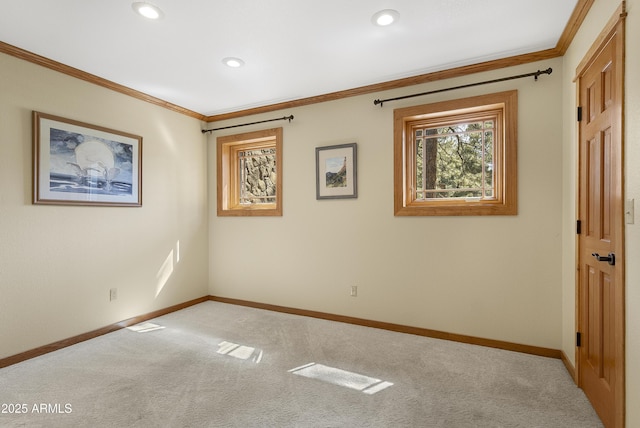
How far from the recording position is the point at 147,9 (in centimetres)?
216

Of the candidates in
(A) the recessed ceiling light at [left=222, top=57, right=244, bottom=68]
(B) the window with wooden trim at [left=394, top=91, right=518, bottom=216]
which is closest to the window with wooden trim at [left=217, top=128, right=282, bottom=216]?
(A) the recessed ceiling light at [left=222, top=57, right=244, bottom=68]

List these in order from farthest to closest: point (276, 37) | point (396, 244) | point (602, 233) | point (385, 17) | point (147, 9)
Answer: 1. point (396, 244)
2. point (276, 37)
3. point (385, 17)
4. point (147, 9)
5. point (602, 233)

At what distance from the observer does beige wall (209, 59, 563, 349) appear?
2.77m

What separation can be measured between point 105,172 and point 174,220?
3.28 ft

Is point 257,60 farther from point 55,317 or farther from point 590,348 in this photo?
point 590,348

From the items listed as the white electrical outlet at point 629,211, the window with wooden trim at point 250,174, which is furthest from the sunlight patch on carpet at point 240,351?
the white electrical outlet at point 629,211

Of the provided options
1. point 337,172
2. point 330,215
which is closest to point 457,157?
point 337,172

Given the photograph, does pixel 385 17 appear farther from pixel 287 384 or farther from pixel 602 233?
pixel 287 384

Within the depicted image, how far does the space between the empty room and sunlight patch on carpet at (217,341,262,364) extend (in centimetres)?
3

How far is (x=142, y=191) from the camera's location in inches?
146

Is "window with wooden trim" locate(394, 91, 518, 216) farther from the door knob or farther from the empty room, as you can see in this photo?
the door knob

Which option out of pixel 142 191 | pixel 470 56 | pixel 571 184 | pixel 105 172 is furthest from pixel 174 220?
pixel 571 184

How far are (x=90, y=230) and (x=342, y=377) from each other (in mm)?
2727

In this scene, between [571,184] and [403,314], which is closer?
[571,184]
